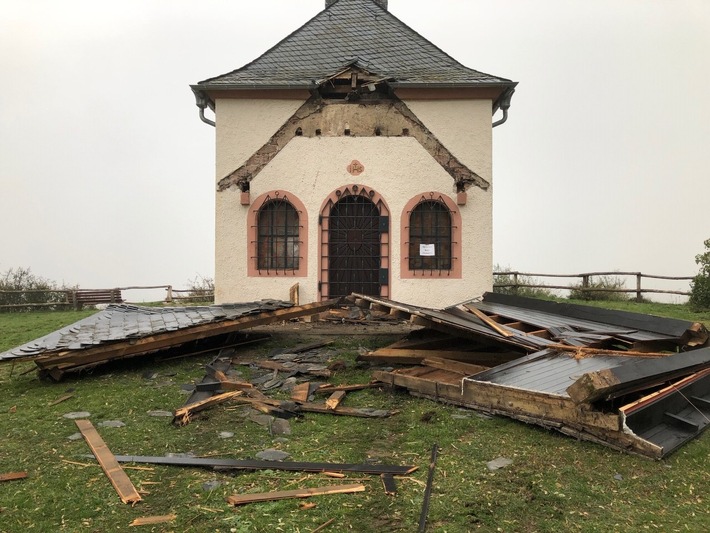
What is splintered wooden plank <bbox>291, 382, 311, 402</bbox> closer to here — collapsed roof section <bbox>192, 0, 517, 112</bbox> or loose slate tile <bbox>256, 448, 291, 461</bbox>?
loose slate tile <bbox>256, 448, 291, 461</bbox>

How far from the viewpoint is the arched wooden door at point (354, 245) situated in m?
11.6

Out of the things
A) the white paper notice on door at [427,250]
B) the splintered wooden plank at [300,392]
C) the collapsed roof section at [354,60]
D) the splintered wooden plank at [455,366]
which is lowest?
the splintered wooden plank at [300,392]

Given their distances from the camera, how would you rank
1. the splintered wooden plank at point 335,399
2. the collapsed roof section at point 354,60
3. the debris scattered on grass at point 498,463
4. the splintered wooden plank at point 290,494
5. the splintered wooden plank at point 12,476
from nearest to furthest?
the splintered wooden plank at point 290,494 < the splintered wooden plank at point 12,476 < the debris scattered on grass at point 498,463 < the splintered wooden plank at point 335,399 < the collapsed roof section at point 354,60

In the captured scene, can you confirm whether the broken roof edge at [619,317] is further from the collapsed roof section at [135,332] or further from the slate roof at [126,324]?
the slate roof at [126,324]

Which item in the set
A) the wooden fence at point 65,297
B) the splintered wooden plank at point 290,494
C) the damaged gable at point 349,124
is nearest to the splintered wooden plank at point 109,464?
the splintered wooden plank at point 290,494

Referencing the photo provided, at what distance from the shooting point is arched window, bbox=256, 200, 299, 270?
38.1 ft

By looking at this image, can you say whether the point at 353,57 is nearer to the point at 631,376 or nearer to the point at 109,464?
the point at 631,376

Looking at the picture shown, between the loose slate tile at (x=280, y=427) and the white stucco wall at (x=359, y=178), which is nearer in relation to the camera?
the loose slate tile at (x=280, y=427)

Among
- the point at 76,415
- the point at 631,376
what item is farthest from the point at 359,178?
the point at 631,376

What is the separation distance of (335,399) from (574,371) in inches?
99.8

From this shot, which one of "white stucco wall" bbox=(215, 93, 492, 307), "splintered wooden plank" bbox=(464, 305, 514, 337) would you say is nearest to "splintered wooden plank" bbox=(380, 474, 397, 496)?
"splintered wooden plank" bbox=(464, 305, 514, 337)

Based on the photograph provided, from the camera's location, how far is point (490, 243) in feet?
37.7

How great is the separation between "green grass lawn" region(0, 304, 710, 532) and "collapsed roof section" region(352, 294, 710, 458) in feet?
0.58

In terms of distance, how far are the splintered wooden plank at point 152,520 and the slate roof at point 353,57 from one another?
32.2ft
